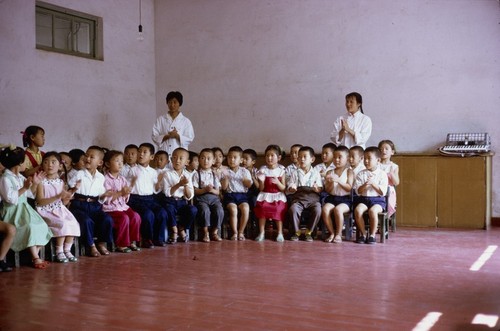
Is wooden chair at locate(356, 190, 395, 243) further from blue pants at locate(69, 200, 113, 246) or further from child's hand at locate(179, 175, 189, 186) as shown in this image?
blue pants at locate(69, 200, 113, 246)

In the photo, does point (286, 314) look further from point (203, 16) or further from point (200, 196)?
point (203, 16)

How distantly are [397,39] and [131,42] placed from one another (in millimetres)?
3994

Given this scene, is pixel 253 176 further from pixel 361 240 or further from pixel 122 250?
pixel 122 250

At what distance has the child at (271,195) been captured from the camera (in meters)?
6.25

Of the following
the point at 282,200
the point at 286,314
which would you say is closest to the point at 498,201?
the point at 282,200

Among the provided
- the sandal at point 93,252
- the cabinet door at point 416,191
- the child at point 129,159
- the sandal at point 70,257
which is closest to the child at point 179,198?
the child at point 129,159

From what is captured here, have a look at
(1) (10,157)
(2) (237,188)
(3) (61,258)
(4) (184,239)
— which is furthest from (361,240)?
(1) (10,157)

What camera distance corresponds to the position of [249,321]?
3.14 metres

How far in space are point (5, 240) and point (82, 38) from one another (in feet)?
15.2

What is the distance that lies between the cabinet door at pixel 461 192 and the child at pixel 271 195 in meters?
2.12

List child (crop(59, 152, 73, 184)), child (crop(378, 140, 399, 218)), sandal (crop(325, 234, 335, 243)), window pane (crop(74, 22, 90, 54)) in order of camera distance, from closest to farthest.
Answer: child (crop(59, 152, 73, 184)) < sandal (crop(325, 234, 335, 243)) < child (crop(378, 140, 399, 218)) < window pane (crop(74, 22, 90, 54))

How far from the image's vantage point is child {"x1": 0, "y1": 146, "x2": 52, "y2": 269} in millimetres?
4641

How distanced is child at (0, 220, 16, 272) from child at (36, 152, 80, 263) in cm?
43

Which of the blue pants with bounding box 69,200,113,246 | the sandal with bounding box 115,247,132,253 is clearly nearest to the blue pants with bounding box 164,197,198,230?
the sandal with bounding box 115,247,132,253
